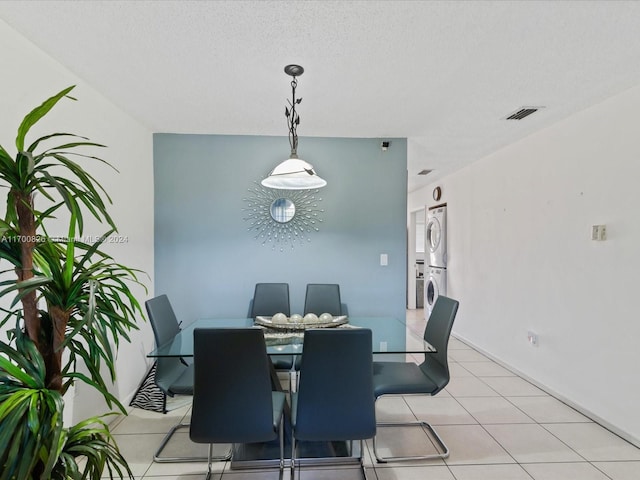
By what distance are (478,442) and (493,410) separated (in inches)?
22.2

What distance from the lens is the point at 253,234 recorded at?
11.4 feet

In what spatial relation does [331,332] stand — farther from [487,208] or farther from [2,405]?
[487,208]

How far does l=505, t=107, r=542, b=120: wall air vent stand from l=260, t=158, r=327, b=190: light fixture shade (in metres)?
1.78

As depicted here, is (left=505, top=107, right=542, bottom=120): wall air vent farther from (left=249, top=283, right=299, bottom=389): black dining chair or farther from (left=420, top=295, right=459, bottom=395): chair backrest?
(left=249, top=283, right=299, bottom=389): black dining chair

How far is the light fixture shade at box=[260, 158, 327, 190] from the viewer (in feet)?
7.25

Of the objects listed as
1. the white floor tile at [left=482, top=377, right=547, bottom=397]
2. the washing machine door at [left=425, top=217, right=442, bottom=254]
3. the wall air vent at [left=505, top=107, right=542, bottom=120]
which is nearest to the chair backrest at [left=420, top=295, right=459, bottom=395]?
the white floor tile at [left=482, top=377, right=547, bottom=397]

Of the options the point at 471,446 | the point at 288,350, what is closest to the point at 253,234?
the point at 288,350

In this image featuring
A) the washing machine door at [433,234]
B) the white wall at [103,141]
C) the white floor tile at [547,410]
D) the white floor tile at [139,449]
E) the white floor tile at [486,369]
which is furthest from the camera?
the washing machine door at [433,234]

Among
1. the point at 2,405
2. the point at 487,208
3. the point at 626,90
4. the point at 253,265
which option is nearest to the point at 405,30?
the point at 626,90

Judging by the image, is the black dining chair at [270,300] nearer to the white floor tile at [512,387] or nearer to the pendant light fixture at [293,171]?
the pendant light fixture at [293,171]

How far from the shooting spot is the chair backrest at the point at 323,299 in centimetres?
319

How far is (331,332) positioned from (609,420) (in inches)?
92.8

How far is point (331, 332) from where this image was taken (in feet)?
5.29

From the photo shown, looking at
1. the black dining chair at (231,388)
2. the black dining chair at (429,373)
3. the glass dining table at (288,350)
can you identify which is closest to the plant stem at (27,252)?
the black dining chair at (231,388)
